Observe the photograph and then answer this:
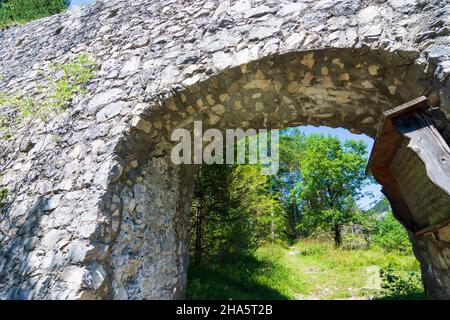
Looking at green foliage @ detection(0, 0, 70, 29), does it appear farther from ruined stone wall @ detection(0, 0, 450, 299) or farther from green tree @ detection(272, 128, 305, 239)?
green tree @ detection(272, 128, 305, 239)

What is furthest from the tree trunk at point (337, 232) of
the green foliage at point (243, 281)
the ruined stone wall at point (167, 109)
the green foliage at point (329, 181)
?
the ruined stone wall at point (167, 109)

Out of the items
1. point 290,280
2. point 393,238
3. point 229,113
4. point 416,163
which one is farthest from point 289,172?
point 416,163

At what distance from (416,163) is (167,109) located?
2013 millimetres

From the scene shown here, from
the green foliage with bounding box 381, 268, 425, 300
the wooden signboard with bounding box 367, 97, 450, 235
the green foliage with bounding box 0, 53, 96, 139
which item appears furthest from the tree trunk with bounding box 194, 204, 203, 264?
the wooden signboard with bounding box 367, 97, 450, 235

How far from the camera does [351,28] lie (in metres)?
2.63

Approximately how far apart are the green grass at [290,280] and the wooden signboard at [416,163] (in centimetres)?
283

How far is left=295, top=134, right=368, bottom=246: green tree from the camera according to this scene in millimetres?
15547

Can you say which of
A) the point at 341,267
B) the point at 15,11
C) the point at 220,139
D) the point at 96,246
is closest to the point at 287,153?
the point at 341,267

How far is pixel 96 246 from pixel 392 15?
2791 mm

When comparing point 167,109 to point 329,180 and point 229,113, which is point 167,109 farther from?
point 329,180

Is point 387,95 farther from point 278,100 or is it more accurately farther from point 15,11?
point 15,11

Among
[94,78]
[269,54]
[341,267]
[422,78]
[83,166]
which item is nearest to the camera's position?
[422,78]

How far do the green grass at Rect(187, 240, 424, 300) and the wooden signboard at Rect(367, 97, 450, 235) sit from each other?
2.83 meters

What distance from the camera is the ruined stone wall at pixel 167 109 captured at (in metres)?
2.56
